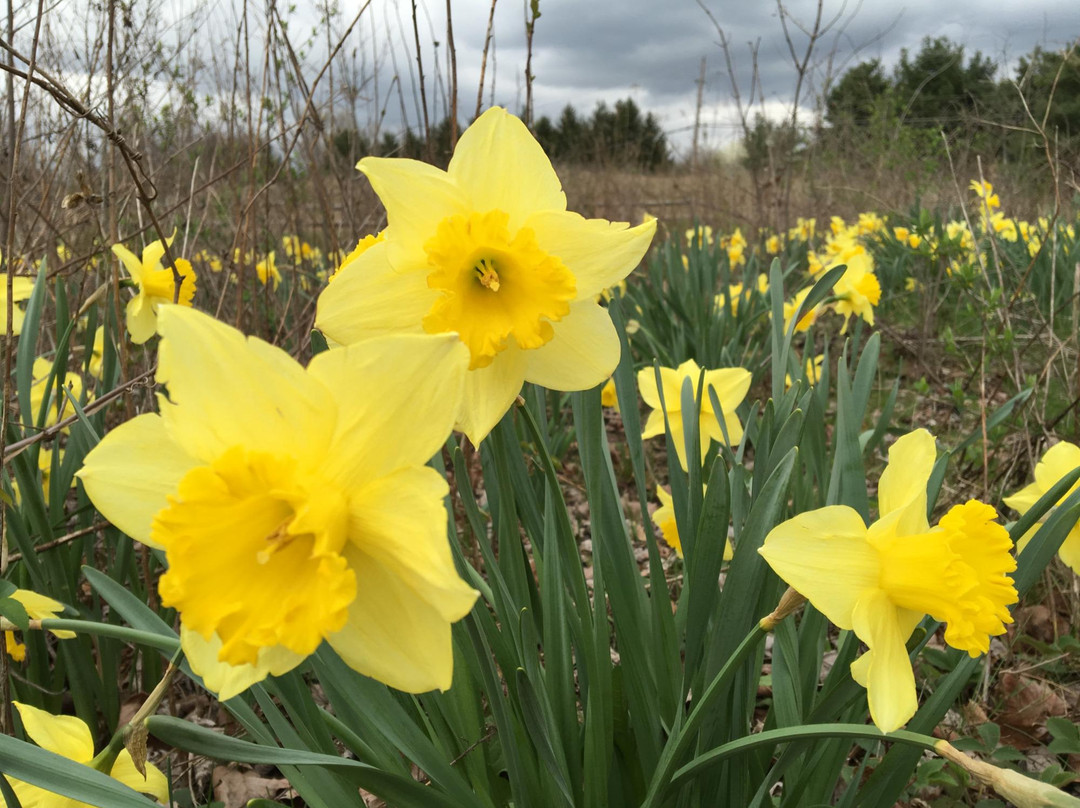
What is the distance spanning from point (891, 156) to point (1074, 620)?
349 inches

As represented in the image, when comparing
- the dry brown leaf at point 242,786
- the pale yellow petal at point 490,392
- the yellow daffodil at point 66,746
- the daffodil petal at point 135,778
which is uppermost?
the pale yellow petal at point 490,392

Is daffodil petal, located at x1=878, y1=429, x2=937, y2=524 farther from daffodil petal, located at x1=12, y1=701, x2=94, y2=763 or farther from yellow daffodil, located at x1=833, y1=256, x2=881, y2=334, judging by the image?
yellow daffodil, located at x1=833, y1=256, x2=881, y2=334

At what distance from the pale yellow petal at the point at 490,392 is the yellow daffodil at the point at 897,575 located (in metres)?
0.37

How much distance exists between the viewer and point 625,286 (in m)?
4.93

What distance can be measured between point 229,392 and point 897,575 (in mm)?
814

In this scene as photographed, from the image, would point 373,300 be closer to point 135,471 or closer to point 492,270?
point 492,270

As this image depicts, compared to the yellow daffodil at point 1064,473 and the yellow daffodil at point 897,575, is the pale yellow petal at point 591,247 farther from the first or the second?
the yellow daffodil at point 1064,473

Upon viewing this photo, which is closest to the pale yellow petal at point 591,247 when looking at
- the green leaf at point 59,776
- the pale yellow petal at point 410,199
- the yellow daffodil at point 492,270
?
the yellow daffodil at point 492,270

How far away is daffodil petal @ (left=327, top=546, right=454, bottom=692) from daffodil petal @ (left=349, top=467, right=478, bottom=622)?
0.01 meters

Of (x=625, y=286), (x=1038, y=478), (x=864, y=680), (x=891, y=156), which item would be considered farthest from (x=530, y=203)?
(x=891, y=156)

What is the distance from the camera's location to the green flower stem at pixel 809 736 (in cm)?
88

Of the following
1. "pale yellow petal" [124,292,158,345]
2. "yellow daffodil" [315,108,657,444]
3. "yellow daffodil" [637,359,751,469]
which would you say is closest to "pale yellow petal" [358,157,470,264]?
"yellow daffodil" [315,108,657,444]

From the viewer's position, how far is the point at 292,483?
72cm

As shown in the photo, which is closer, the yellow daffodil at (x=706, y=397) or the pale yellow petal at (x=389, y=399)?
the pale yellow petal at (x=389, y=399)
